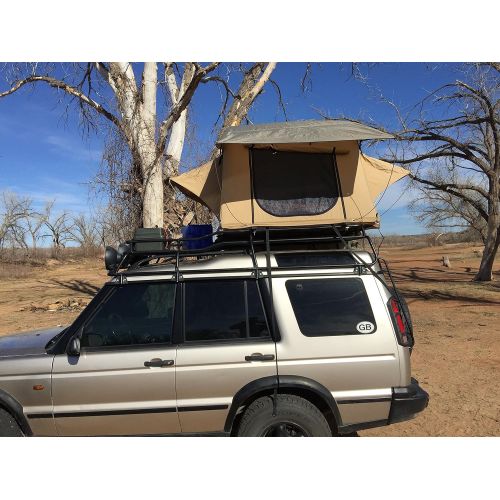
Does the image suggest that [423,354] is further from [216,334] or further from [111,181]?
[111,181]

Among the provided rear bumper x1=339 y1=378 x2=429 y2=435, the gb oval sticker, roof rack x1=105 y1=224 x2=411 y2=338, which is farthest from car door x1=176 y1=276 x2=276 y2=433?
rear bumper x1=339 y1=378 x2=429 y2=435

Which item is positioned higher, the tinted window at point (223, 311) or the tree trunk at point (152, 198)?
the tree trunk at point (152, 198)

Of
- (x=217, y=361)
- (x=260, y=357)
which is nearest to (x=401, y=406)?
(x=260, y=357)

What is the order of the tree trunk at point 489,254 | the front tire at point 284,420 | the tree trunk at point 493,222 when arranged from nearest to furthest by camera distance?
the front tire at point 284,420 < the tree trunk at point 493,222 < the tree trunk at point 489,254

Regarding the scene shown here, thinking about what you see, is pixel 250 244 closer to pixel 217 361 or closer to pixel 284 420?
pixel 217 361

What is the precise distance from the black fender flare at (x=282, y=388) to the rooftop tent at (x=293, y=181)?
4.28 ft

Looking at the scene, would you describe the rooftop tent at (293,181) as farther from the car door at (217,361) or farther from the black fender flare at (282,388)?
the black fender flare at (282,388)

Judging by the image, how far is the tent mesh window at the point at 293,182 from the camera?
3.60m

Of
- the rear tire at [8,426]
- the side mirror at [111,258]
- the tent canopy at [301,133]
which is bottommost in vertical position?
the rear tire at [8,426]

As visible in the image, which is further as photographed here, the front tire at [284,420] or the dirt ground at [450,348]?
the dirt ground at [450,348]

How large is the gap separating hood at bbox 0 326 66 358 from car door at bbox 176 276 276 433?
3.85 feet

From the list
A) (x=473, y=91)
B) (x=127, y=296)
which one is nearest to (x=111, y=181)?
(x=127, y=296)

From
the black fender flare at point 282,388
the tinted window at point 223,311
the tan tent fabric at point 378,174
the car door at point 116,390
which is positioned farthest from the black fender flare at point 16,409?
the tan tent fabric at point 378,174

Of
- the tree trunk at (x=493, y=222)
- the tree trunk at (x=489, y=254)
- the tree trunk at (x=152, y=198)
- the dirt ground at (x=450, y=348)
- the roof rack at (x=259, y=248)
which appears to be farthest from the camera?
the tree trunk at (x=489, y=254)
